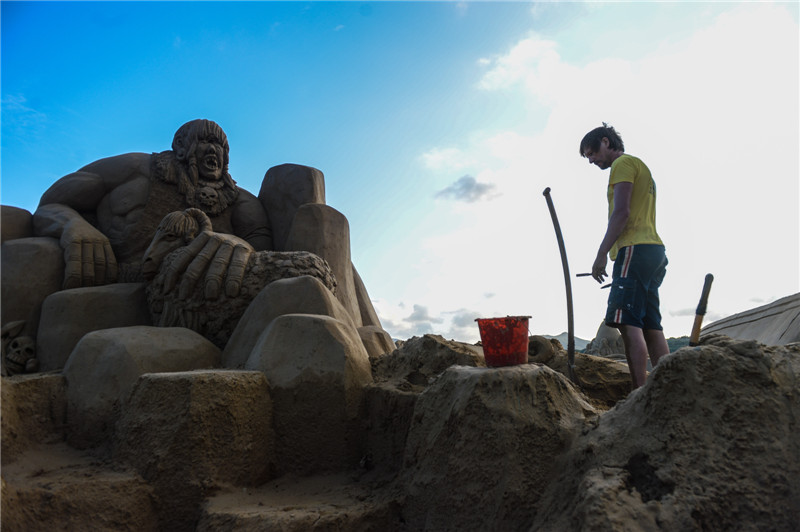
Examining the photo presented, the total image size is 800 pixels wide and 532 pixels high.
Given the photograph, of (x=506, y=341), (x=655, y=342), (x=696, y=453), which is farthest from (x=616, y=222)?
(x=696, y=453)

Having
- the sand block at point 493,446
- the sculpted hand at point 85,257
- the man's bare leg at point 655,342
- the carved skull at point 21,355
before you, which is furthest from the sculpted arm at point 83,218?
the man's bare leg at point 655,342

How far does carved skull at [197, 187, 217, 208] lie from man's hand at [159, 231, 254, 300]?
80cm

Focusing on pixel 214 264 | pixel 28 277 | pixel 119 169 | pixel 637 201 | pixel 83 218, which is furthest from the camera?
pixel 119 169

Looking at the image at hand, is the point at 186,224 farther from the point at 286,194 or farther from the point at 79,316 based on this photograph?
the point at 286,194

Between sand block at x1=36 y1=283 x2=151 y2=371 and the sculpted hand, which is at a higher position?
the sculpted hand

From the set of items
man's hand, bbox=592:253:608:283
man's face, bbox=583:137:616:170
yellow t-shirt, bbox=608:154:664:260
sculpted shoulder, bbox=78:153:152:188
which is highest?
sculpted shoulder, bbox=78:153:152:188

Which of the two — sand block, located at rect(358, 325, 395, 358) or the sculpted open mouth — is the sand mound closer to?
sand block, located at rect(358, 325, 395, 358)

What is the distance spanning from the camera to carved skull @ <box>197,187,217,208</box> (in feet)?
13.3

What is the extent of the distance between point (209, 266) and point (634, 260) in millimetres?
2376

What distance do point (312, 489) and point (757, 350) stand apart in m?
1.79

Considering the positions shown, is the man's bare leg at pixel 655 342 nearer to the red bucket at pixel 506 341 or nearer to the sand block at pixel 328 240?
the red bucket at pixel 506 341

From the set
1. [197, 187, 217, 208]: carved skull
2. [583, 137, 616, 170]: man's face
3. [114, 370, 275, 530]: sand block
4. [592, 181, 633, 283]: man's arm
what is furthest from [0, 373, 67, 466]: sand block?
[583, 137, 616, 170]: man's face

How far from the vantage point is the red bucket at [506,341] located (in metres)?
2.18

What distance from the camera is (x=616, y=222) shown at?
2729 mm
